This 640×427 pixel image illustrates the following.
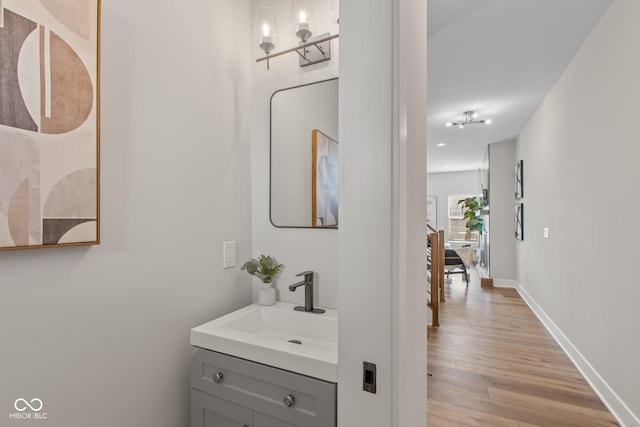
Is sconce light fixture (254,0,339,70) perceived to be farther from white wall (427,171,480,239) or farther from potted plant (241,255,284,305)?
white wall (427,171,480,239)

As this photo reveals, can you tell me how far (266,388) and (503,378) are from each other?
230cm

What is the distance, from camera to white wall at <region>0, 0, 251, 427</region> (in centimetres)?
95

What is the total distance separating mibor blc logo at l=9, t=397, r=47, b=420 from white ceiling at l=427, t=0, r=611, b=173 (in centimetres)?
267

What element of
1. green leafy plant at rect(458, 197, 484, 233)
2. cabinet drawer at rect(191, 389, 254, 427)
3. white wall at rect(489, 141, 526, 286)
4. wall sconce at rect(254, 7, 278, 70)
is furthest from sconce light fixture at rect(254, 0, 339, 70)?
green leafy plant at rect(458, 197, 484, 233)

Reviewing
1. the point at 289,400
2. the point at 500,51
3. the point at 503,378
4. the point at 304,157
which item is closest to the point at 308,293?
the point at 289,400

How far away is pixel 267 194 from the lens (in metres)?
1.73

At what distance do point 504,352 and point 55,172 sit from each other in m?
3.59

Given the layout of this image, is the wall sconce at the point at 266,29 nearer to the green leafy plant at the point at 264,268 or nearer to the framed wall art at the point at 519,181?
the green leafy plant at the point at 264,268

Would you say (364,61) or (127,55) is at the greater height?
(127,55)

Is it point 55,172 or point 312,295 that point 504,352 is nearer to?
point 312,295

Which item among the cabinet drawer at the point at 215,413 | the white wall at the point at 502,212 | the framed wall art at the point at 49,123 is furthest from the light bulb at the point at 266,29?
the white wall at the point at 502,212

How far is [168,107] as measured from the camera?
1316 mm

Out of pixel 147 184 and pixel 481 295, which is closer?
pixel 147 184

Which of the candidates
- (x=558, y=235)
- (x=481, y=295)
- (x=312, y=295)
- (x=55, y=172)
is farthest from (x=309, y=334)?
(x=481, y=295)
